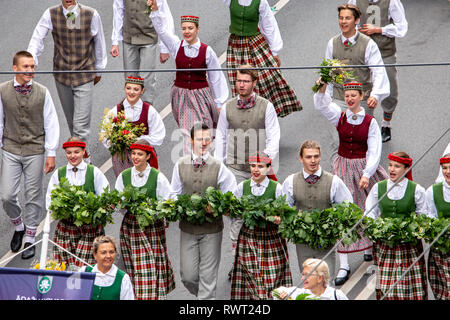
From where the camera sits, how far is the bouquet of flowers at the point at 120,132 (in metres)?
A: 12.5

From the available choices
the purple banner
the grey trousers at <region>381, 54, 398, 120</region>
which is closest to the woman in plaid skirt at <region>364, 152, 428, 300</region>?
the grey trousers at <region>381, 54, 398, 120</region>

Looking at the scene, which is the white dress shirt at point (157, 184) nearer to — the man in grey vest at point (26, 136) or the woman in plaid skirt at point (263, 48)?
the man in grey vest at point (26, 136)

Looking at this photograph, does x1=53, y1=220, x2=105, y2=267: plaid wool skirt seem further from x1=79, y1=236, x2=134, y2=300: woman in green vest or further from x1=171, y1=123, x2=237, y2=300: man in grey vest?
x1=79, y1=236, x2=134, y2=300: woman in green vest

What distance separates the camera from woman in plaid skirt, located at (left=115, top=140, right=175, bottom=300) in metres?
11.8

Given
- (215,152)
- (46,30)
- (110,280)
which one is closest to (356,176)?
(215,152)

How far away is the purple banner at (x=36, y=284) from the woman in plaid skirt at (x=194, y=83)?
3786mm

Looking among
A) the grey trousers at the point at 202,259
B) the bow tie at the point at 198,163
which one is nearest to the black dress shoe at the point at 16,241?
the grey trousers at the point at 202,259

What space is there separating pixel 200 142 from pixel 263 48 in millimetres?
2653

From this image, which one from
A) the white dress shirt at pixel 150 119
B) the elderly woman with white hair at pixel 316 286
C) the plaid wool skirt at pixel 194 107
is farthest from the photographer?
the plaid wool skirt at pixel 194 107

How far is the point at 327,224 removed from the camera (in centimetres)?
1104

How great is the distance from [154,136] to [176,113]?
39.8 inches

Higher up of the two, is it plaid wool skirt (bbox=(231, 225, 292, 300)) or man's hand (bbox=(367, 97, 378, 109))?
man's hand (bbox=(367, 97, 378, 109))

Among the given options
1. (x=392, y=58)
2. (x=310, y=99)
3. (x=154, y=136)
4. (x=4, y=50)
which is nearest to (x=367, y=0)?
(x=392, y=58)

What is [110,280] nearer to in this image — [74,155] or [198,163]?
[198,163]
